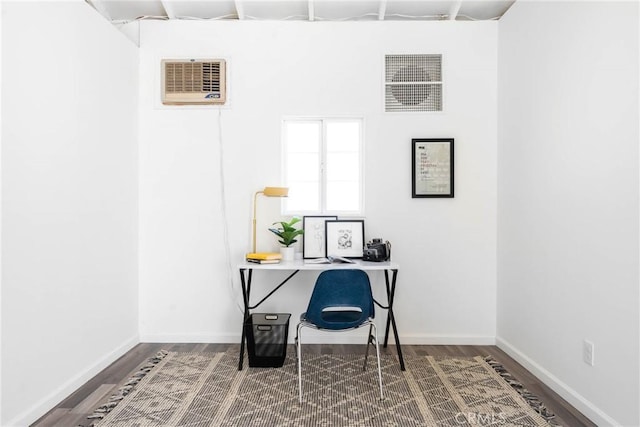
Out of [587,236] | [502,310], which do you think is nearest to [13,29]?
[587,236]

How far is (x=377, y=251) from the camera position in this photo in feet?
9.83

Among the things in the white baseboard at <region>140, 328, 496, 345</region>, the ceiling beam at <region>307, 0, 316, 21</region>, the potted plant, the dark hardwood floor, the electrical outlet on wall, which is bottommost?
the dark hardwood floor

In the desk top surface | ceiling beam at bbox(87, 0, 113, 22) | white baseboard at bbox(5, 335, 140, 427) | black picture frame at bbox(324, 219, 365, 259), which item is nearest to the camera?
white baseboard at bbox(5, 335, 140, 427)

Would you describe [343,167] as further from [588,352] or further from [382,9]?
[588,352]

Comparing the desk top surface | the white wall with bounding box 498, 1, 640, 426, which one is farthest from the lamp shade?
the white wall with bounding box 498, 1, 640, 426

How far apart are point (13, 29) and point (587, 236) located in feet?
11.1

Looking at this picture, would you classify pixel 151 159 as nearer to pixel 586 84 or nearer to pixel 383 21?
pixel 383 21

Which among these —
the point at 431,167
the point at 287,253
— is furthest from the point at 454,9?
the point at 287,253

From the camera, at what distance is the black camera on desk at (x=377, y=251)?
2994 mm

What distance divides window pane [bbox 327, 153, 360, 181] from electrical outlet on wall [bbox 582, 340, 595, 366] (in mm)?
2035

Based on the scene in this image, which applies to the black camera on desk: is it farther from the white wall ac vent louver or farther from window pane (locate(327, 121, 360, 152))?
the white wall ac vent louver

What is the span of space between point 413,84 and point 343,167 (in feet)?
3.15

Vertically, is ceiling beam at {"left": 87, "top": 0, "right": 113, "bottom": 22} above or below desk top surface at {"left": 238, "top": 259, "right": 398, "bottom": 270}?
above

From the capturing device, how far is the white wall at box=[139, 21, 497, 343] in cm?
331
